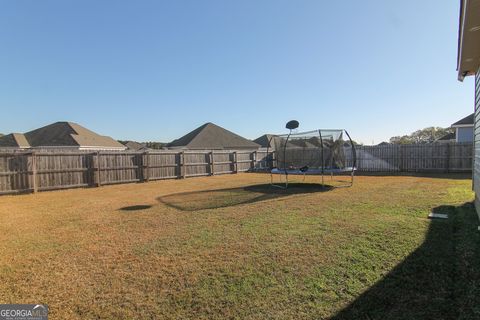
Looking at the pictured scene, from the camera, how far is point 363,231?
4.45 m

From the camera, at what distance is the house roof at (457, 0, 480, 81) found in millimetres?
3302

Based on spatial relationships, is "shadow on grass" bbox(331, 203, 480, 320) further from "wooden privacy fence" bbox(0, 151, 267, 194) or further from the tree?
the tree

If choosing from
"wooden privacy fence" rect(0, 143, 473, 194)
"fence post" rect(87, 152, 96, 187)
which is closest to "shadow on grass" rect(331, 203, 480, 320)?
"wooden privacy fence" rect(0, 143, 473, 194)

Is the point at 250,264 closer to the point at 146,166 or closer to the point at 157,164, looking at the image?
the point at 146,166

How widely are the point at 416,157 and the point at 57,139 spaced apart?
91.5ft

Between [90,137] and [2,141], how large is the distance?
716 cm

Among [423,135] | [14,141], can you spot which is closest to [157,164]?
[14,141]

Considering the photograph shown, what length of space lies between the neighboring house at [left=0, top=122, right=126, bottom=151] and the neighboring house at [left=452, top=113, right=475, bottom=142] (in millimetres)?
29322

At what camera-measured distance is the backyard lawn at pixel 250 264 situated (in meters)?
2.42

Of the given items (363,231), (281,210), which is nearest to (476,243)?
(363,231)

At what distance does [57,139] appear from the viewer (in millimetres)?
24766

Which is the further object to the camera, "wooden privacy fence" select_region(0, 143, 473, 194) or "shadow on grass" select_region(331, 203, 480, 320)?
"wooden privacy fence" select_region(0, 143, 473, 194)

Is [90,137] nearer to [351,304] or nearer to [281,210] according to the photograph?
[281,210]

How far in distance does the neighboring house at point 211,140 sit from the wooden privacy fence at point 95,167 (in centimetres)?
1183
